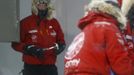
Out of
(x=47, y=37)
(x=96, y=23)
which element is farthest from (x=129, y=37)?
(x=47, y=37)

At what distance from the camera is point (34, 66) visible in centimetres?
436

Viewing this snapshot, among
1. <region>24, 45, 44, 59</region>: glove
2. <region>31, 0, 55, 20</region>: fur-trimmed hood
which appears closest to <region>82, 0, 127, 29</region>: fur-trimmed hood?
<region>24, 45, 44, 59</region>: glove

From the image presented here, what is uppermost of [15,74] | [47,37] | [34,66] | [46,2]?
[46,2]

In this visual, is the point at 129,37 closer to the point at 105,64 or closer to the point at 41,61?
the point at 105,64

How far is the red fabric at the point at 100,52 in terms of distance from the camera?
7.98 ft

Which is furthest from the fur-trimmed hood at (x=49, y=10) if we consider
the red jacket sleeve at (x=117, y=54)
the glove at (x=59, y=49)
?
the red jacket sleeve at (x=117, y=54)

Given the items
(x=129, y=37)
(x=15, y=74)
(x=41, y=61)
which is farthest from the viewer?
(x=15, y=74)

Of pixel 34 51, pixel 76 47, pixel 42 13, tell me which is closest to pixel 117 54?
pixel 76 47

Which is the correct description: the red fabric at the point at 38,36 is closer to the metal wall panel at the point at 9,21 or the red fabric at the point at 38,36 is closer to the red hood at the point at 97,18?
the metal wall panel at the point at 9,21

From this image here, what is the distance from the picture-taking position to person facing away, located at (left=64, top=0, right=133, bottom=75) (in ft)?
7.99

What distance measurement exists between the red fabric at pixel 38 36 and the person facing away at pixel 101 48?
179cm

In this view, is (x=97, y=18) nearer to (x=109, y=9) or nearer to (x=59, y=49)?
(x=109, y=9)

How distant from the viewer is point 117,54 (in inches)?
95.4

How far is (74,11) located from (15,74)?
1139 mm
